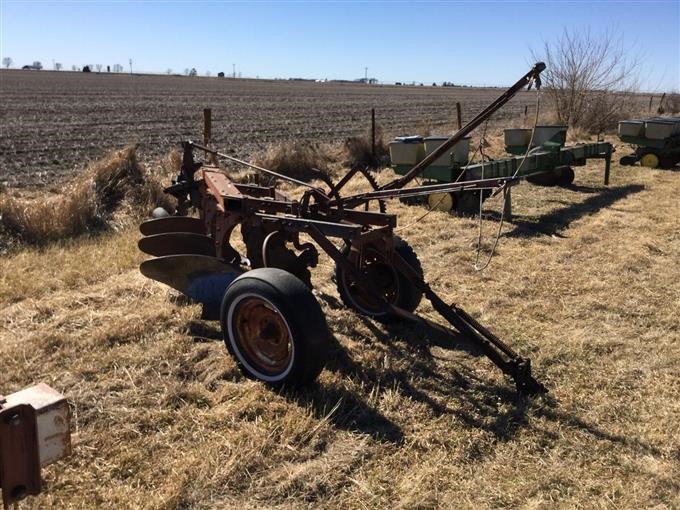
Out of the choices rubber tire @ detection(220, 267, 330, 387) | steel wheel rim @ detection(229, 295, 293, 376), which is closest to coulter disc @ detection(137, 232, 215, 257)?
steel wheel rim @ detection(229, 295, 293, 376)

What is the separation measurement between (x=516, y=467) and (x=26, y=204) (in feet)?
22.3

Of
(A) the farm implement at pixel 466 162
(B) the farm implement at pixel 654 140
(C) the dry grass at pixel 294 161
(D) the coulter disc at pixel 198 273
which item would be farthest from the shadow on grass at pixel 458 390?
(B) the farm implement at pixel 654 140

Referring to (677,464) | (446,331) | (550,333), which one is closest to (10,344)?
(446,331)

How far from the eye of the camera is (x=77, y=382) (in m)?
3.97

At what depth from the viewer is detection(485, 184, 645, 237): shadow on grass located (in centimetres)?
792

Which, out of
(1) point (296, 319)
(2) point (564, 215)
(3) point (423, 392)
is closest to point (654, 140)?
(2) point (564, 215)

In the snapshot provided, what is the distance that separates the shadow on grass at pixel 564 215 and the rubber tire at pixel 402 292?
3.30 m

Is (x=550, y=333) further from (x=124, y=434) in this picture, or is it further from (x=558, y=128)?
(x=558, y=128)

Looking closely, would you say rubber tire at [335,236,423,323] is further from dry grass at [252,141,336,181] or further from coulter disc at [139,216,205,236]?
dry grass at [252,141,336,181]

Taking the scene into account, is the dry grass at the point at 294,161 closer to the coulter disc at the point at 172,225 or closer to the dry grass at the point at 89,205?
the dry grass at the point at 89,205

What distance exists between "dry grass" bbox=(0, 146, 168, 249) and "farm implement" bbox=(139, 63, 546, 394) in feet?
7.86

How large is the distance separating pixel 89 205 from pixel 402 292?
522 centimetres

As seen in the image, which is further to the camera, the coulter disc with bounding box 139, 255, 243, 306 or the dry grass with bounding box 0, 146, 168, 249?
the dry grass with bounding box 0, 146, 168, 249

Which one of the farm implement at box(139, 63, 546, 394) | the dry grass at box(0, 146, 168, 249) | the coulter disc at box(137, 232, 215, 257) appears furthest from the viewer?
the dry grass at box(0, 146, 168, 249)
